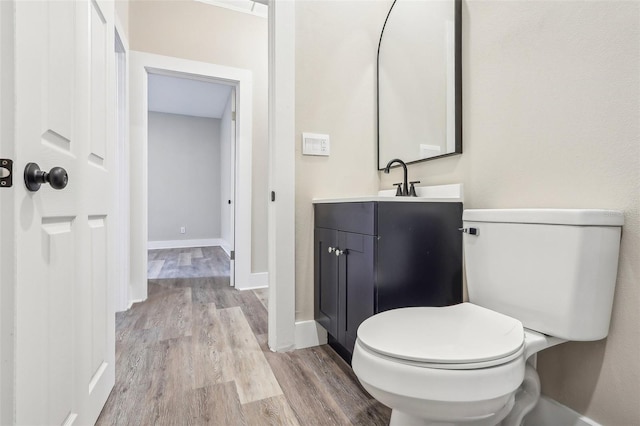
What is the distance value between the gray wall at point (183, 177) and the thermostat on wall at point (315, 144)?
4.48 metres

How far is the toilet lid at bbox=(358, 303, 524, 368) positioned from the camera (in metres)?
0.71

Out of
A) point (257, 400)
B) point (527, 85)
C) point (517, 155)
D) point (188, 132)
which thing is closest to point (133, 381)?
point (257, 400)

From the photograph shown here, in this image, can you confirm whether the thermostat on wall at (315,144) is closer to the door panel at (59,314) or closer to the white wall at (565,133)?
the white wall at (565,133)

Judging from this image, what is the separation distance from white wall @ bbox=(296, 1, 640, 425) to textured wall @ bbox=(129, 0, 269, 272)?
1.31 metres

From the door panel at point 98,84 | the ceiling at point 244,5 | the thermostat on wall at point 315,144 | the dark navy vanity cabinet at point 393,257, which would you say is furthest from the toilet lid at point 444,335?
the ceiling at point 244,5

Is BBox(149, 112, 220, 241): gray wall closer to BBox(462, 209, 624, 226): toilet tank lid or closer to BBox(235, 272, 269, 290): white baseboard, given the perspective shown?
BBox(235, 272, 269, 290): white baseboard

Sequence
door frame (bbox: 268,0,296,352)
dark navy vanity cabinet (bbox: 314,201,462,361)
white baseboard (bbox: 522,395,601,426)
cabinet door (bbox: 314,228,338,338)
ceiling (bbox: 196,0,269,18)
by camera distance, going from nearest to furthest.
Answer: white baseboard (bbox: 522,395,601,426) → dark navy vanity cabinet (bbox: 314,201,462,361) → cabinet door (bbox: 314,228,338,338) → door frame (bbox: 268,0,296,352) → ceiling (bbox: 196,0,269,18)

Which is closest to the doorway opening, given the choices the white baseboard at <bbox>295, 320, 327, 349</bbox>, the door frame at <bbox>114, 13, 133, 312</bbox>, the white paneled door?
the door frame at <bbox>114, 13, 133, 312</bbox>

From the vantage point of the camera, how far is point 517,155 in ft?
3.62

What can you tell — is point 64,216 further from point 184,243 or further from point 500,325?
point 184,243

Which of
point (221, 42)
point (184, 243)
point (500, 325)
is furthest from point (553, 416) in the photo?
point (184, 243)

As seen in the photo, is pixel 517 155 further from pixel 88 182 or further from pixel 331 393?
pixel 88 182

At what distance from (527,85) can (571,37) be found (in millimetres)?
164

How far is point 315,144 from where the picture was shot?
166 centimetres
